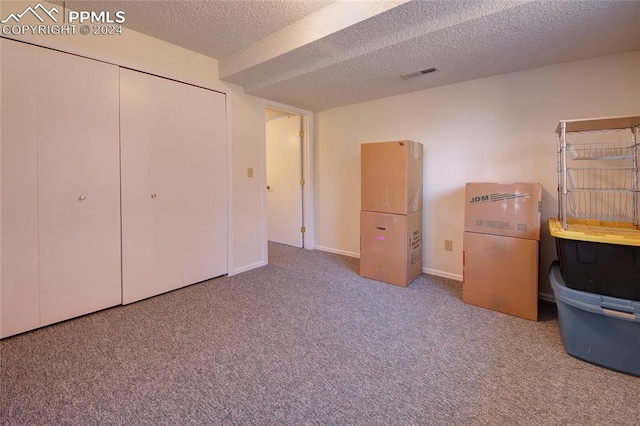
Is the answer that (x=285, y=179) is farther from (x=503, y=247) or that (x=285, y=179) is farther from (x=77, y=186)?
(x=503, y=247)

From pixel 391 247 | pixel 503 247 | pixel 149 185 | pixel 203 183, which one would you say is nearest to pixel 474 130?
pixel 503 247

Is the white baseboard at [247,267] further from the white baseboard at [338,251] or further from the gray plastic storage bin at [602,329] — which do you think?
the gray plastic storage bin at [602,329]

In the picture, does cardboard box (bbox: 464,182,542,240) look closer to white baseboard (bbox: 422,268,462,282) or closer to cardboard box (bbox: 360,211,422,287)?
cardboard box (bbox: 360,211,422,287)

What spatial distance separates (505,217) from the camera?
2.31 meters

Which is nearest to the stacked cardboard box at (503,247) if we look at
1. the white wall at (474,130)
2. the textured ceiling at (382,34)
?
the white wall at (474,130)

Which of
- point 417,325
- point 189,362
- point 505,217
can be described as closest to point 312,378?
point 189,362

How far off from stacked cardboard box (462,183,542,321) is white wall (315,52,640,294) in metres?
0.54

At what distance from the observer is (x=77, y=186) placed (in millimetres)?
2195

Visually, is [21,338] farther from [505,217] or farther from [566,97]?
[566,97]

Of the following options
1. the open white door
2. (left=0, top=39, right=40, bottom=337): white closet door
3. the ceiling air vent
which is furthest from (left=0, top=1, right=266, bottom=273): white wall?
the ceiling air vent

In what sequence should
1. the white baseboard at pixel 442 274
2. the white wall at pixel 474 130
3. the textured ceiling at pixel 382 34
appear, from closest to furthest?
the textured ceiling at pixel 382 34
the white wall at pixel 474 130
the white baseboard at pixel 442 274

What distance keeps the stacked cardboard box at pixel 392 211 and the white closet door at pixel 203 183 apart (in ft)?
5.03

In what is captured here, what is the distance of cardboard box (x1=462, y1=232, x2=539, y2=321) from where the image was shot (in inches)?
86.9

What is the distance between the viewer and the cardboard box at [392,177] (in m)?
2.87
